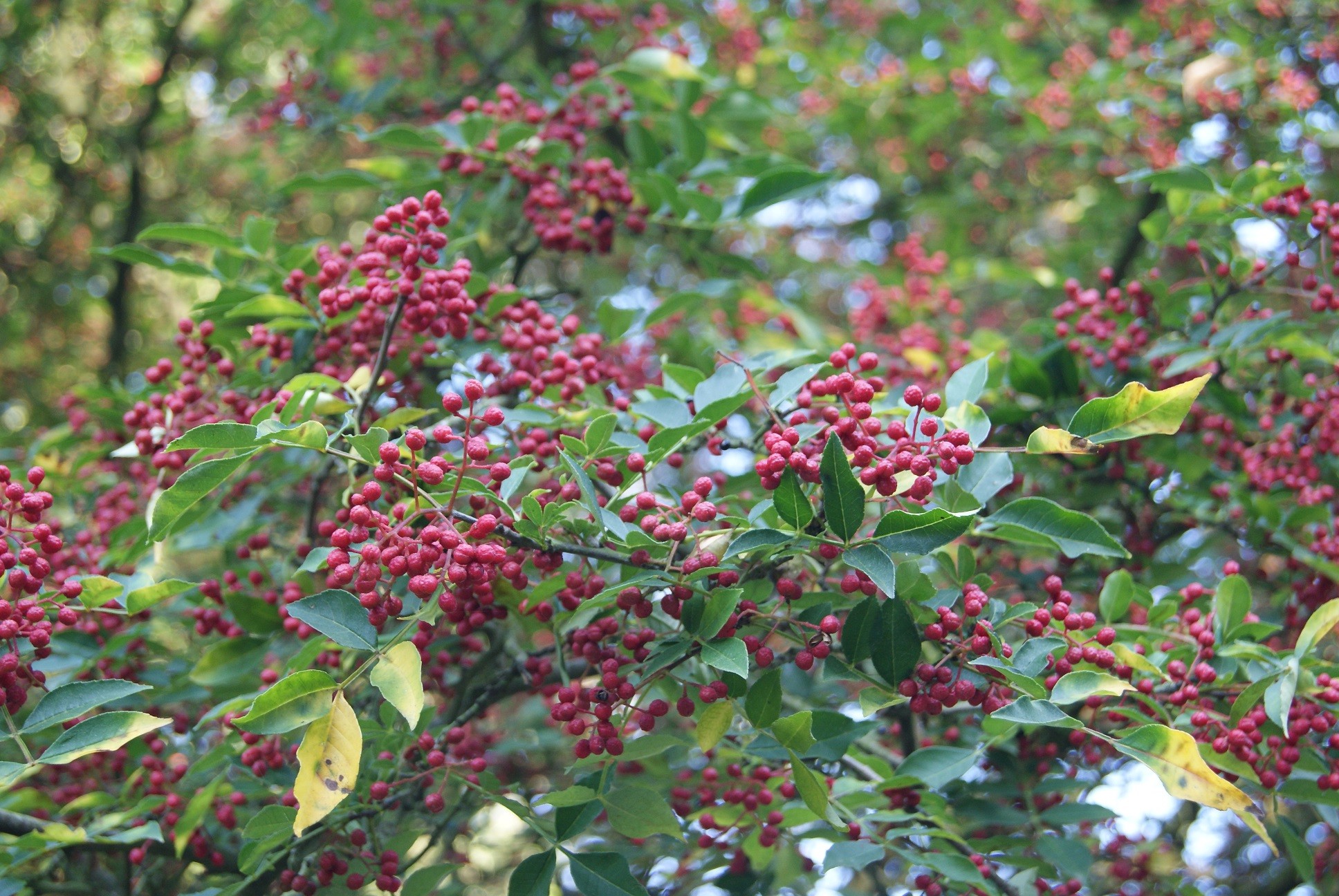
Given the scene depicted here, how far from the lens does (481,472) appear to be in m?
2.22

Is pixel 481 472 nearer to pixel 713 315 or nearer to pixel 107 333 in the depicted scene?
pixel 713 315

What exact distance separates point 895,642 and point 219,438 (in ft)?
4.06

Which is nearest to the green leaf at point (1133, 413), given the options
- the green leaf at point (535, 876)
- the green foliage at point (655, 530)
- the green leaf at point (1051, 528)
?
the green foliage at point (655, 530)

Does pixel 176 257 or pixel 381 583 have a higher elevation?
pixel 176 257

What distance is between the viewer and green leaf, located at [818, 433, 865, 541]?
1591mm

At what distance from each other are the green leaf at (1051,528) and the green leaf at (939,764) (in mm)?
486

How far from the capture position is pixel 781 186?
9.21ft

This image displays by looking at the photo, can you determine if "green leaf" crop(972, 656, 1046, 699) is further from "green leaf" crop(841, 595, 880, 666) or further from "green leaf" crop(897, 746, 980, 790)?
"green leaf" crop(897, 746, 980, 790)

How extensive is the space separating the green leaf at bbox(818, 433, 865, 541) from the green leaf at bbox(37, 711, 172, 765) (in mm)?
1205

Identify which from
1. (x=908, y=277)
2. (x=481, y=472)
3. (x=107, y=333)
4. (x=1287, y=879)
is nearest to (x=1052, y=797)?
(x=481, y=472)

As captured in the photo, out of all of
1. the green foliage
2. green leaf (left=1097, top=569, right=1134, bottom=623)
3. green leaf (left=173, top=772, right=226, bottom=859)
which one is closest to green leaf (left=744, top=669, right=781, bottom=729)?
the green foliage

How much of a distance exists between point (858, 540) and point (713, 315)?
277 centimetres

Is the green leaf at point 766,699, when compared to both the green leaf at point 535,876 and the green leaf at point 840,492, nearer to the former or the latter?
the green leaf at point 840,492

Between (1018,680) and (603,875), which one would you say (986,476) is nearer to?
(1018,680)
